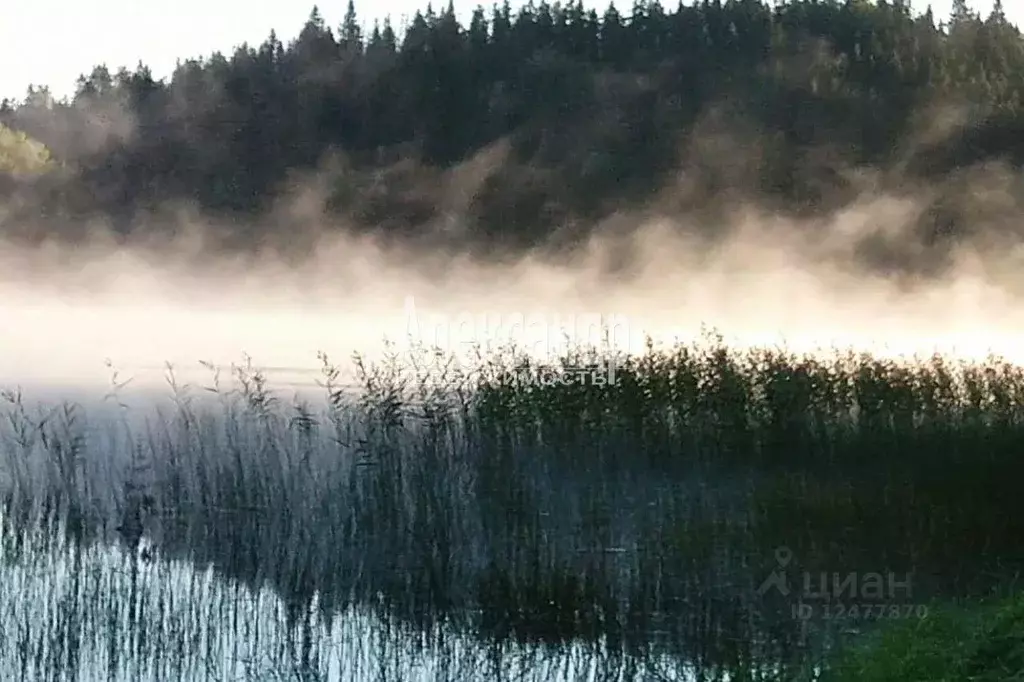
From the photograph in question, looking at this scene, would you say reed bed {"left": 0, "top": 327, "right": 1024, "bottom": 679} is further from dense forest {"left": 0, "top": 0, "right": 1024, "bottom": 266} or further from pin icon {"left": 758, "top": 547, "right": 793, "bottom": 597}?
dense forest {"left": 0, "top": 0, "right": 1024, "bottom": 266}

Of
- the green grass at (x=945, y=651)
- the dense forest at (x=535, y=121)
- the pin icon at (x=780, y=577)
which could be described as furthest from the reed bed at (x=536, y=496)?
the dense forest at (x=535, y=121)

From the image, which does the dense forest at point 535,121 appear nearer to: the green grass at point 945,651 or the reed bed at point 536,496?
the reed bed at point 536,496

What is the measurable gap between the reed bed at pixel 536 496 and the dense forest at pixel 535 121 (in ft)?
19.8

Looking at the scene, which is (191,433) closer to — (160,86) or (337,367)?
(337,367)

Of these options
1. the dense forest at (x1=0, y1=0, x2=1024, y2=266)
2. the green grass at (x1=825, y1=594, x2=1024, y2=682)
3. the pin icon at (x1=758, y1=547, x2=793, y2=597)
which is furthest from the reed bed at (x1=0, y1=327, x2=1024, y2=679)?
the dense forest at (x1=0, y1=0, x2=1024, y2=266)

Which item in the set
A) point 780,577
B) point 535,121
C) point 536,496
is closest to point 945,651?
point 780,577

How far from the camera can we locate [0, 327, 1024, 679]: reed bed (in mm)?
→ 6402

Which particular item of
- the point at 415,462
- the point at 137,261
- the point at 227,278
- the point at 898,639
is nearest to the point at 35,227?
the point at 137,261

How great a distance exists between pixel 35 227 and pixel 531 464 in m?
8.51

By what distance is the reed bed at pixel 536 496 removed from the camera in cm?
640

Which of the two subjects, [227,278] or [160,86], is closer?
[160,86]

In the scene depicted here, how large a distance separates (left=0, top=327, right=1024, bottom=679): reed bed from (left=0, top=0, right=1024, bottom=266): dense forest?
6.04m

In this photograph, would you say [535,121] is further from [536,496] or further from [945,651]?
[945,651]

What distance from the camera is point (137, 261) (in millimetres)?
14477
